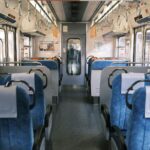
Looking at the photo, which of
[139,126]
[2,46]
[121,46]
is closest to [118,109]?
[139,126]

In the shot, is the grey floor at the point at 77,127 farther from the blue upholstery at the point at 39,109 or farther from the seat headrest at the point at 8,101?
the seat headrest at the point at 8,101

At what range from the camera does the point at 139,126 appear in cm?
203

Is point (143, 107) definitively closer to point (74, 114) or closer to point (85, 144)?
point (85, 144)

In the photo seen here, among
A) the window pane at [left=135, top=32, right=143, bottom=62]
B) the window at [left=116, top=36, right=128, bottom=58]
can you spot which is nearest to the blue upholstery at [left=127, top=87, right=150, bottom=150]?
the window pane at [left=135, top=32, right=143, bottom=62]

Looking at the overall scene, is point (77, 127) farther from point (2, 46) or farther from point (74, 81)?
point (74, 81)

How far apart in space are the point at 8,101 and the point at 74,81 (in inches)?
348

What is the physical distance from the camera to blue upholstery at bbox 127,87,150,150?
6.43 ft

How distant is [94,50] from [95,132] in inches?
257

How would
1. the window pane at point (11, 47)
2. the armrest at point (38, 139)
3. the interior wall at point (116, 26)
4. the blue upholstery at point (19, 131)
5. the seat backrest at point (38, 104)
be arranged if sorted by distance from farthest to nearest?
1. the window pane at point (11, 47)
2. the interior wall at point (116, 26)
3. the seat backrest at point (38, 104)
4. the armrest at point (38, 139)
5. the blue upholstery at point (19, 131)

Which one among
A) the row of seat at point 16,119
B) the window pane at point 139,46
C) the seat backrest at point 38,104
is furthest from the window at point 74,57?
the row of seat at point 16,119

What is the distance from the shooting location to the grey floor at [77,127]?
12.8 feet

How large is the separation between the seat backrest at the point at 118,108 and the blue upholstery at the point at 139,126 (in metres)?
0.93

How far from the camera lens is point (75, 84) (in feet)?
35.3

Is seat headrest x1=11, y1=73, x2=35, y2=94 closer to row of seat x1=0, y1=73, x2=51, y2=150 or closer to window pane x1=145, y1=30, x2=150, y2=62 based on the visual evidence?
row of seat x1=0, y1=73, x2=51, y2=150
